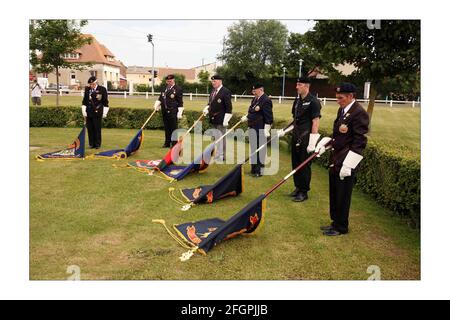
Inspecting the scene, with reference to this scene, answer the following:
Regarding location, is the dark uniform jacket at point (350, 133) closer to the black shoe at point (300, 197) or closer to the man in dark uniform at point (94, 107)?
the black shoe at point (300, 197)

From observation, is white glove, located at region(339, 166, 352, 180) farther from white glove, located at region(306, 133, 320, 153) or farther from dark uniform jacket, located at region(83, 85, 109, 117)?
dark uniform jacket, located at region(83, 85, 109, 117)

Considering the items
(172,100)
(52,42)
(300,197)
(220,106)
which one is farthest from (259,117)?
(52,42)

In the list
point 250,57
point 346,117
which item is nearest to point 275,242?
point 346,117

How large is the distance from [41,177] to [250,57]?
32.0 meters

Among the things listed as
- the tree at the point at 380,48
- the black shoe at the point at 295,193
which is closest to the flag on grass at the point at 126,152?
the black shoe at the point at 295,193

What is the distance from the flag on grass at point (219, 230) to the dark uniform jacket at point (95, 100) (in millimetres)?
6606

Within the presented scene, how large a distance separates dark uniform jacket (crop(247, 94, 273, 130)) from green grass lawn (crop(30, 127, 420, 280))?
4.18 feet

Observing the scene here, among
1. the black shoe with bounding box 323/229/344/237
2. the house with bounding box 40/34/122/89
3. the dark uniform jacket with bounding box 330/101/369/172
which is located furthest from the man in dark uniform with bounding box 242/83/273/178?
the house with bounding box 40/34/122/89

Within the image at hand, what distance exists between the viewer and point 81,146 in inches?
376

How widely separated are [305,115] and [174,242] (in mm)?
3246

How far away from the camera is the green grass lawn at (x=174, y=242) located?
13.9ft

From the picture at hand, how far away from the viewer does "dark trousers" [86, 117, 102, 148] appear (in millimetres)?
10898

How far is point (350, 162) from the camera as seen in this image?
4.90m

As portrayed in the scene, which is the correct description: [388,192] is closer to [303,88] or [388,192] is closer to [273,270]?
[303,88]
